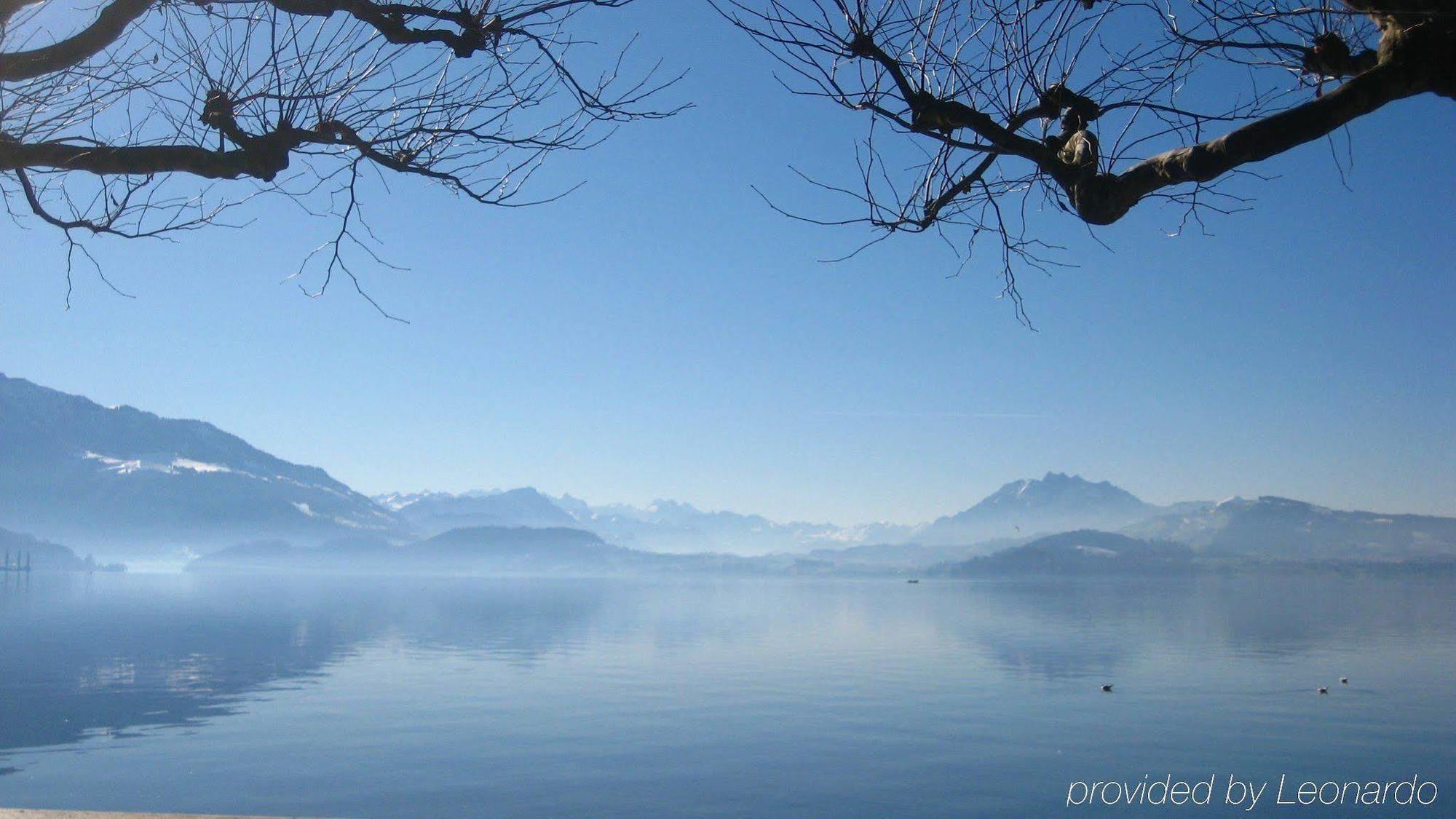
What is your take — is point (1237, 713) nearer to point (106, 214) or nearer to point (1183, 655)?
point (1183, 655)

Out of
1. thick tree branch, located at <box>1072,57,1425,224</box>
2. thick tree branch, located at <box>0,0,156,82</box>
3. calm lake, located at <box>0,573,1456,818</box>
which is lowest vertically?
calm lake, located at <box>0,573,1456,818</box>

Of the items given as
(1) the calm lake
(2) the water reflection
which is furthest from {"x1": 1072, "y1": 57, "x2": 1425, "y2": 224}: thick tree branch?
(2) the water reflection

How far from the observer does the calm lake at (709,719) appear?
70.4 ft

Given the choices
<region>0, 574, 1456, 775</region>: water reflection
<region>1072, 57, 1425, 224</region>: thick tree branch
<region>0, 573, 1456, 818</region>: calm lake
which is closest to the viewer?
<region>1072, 57, 1425, 224</region>: thick tree branch

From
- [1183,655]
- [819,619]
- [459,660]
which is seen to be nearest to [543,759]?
[459,660]

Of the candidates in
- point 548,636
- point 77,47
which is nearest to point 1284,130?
point 77,47

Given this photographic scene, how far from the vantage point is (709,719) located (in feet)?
102

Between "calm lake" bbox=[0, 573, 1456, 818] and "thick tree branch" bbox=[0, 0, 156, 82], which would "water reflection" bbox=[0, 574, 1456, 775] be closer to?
"calm lake" bbox=[0, 573, 1456, 818]

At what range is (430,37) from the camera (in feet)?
20.9

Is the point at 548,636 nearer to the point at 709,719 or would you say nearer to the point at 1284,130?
the point at 709,719

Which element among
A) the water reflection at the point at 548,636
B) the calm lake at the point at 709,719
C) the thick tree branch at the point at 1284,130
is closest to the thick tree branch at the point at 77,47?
the thick tree branch at the point at 1284,130

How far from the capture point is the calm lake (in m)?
21.5

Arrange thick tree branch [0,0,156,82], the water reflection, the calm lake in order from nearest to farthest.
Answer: thick tree branch [0,0,156,82], the calm lake, the water reflection

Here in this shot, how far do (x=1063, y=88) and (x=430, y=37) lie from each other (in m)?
4.39
